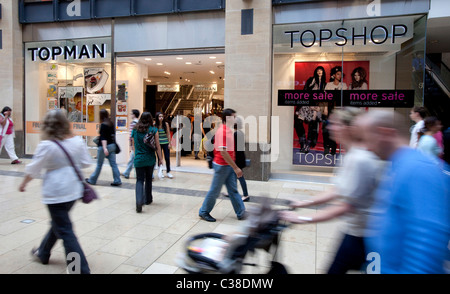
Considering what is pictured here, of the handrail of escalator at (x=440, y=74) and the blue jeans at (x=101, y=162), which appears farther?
the handrail of escalator at (x=440, y=74)

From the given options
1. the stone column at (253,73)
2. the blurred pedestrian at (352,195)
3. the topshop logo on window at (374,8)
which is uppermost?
the topshop logo on window at (374,8)

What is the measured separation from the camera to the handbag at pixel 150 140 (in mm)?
5629

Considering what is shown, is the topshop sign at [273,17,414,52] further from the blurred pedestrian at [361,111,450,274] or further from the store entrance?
the blurred pedestrian at [361,111,450,274]

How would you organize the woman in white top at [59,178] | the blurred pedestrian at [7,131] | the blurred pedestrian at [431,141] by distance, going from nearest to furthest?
the woman in white top at [59,178] < the blurred pedestrian at [431,141] < the blurred pedestrian at [7,131]

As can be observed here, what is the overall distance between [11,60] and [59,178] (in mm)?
10651

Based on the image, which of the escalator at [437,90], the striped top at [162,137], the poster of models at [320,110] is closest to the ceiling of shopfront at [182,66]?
the poster of models at [320,110]

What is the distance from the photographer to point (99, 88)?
11203 millimetres

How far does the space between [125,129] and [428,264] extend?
10.8m

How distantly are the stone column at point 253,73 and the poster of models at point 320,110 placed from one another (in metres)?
1.25

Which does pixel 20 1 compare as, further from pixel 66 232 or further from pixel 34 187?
pixel 66 232

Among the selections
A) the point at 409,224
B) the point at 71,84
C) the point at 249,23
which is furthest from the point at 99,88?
the point at 409,224

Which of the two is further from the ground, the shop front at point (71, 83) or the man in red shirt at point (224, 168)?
the shop front at point (71, 83)

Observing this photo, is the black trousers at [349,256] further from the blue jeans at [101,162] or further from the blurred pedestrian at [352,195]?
the blue jeans at [101,162]

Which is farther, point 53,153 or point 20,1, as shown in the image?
point 20,1
